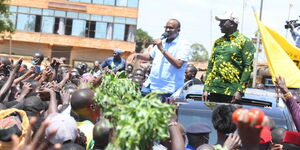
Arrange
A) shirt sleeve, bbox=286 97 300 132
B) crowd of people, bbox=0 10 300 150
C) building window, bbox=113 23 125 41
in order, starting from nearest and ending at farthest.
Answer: crowd of people, bbox=0 10 300 150, shirt sleeve, bbox=286 97 300 132, building window, bbox=113 23 125 41

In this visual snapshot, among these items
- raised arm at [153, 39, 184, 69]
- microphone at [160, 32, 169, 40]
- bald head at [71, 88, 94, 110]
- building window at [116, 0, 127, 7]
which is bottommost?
bald head at [71, 88, 94, 110]

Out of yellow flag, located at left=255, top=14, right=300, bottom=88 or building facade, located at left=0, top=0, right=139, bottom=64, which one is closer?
A: yellow flag, located at left=255, top=14, right=300, bottom=88

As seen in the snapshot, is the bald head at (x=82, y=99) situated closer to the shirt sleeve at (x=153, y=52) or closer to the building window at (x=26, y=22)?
the shirt sleeve at (x=153, y=52)

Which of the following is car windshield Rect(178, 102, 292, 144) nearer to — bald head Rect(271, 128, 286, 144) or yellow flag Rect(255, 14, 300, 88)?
bald head Rect(271, 128, 286, 144)

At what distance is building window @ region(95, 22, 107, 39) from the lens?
45469 mm

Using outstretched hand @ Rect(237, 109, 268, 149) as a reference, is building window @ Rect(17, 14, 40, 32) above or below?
above

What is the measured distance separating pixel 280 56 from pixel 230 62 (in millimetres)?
616

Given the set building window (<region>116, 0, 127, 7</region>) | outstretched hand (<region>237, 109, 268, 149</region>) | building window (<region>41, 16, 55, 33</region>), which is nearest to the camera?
outstretched hand (<region>237, 109, 268, 149</region>)

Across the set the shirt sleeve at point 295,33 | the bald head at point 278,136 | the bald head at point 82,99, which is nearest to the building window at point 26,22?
the shirt sleeve at point 295,33

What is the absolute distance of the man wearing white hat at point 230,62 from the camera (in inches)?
245

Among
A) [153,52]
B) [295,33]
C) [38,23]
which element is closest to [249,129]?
[153,52]

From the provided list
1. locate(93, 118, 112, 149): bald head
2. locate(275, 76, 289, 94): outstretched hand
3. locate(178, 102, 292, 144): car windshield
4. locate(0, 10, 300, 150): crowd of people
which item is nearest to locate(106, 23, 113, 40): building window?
locate(0, 10, 300, 150): crowd of people

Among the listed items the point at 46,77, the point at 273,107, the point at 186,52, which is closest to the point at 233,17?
the point at 186,52

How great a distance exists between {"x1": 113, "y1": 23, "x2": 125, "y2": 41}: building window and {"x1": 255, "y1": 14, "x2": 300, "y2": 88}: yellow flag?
38405 mm
